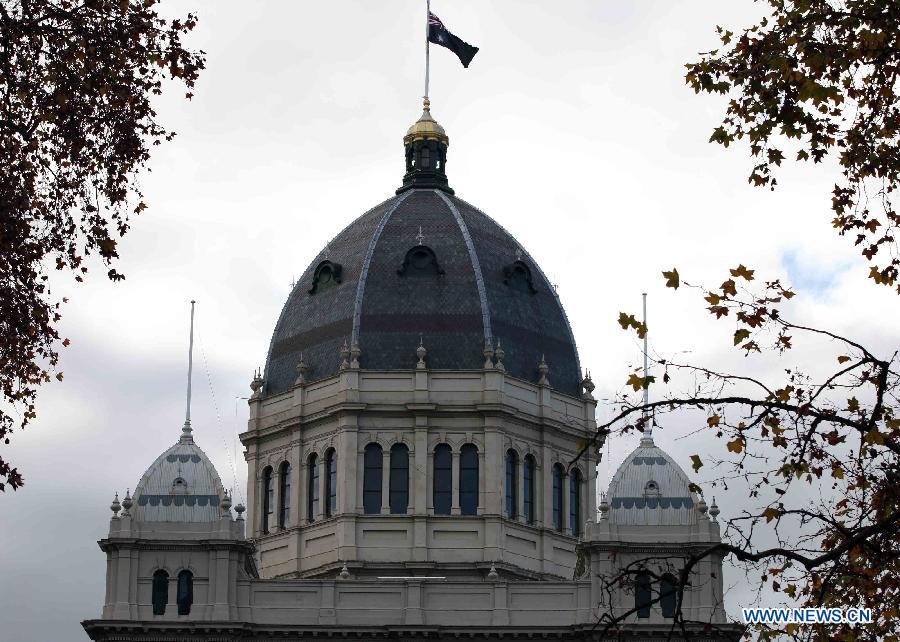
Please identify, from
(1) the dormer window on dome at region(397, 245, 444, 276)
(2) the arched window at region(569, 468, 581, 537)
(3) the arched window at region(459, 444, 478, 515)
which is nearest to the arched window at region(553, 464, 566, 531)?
(2) the arched window at region(569, 468, 581, 537)

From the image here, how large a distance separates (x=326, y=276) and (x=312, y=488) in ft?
33.4

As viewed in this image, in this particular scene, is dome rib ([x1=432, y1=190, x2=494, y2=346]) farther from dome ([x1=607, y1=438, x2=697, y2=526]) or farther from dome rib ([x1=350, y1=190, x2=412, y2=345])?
dome ([x1=607, y1=438, x2=697, y2=526])

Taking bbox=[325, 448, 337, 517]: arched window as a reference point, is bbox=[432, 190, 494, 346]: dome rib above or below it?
above

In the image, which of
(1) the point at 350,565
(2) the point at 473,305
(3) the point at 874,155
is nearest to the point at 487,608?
(1) the point at 350,565

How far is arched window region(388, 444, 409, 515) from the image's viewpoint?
94250 millimetres

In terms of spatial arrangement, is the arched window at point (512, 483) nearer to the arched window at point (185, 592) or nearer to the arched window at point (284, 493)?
the arched window at point (284, 493)

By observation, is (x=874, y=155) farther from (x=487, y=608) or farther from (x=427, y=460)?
(x=427, y=460)

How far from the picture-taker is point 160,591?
282ft

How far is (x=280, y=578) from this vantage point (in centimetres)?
9144

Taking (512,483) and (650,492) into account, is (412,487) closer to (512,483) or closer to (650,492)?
(512,483)

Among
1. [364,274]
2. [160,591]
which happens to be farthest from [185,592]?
[364,274]

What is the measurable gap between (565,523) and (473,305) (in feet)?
34.2

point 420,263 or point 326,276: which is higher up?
point 420,263

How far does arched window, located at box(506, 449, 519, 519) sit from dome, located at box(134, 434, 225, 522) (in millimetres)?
13181
